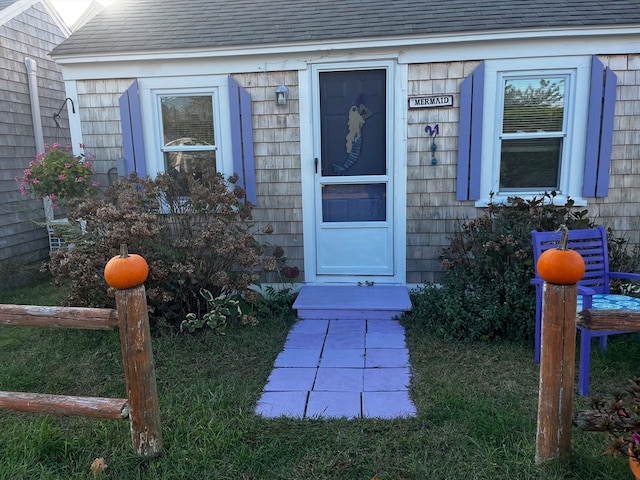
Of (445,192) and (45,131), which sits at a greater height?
(45,131)

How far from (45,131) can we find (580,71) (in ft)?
22.7

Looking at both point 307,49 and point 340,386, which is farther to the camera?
point 307,49

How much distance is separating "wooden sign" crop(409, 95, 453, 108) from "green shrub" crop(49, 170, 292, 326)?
6.20 ft

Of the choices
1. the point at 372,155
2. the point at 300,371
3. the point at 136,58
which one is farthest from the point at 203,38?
the point at 300,371

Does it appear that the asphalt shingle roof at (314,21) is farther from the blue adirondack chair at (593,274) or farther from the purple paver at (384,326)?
the purple paver at (384,326)

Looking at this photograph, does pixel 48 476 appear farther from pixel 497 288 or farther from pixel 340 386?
pixel 497 288

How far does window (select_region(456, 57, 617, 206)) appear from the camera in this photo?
171 inches

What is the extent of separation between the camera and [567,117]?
445 centimetres

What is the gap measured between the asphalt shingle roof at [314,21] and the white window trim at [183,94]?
324 mm

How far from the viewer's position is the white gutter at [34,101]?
21.4 feet

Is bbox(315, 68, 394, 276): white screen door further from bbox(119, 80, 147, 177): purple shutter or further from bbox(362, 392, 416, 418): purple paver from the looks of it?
bbox(362, 392, 416, 418): purple paver

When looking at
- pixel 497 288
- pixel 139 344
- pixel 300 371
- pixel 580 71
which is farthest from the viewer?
Result: pixel 580 71

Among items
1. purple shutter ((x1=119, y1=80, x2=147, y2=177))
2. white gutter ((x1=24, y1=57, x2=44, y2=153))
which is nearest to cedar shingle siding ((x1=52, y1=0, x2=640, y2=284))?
purple shutter ((x1=119, y1=80, x2=147, y2=177))

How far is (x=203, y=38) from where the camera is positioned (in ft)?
15.7
